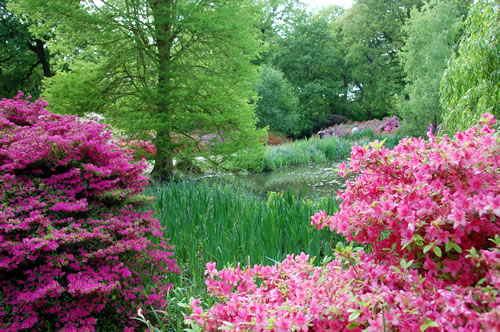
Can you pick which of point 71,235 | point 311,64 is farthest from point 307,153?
point 311,64

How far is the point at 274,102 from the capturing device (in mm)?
17625

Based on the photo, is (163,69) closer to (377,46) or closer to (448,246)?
(448,246)

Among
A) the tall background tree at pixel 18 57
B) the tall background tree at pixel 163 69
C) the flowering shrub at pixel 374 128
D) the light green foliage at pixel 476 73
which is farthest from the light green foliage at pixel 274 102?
the light green foliage at pixel 476 73

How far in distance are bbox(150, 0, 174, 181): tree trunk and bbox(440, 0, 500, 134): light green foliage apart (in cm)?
424

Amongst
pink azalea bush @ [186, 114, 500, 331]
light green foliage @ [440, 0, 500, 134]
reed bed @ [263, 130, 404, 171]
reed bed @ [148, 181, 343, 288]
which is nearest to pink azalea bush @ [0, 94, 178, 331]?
reed bed @ [148, 181, 343, 288]

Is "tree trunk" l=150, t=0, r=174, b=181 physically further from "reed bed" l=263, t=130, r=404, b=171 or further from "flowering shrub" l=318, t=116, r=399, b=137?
"flowering shrub" l=318, t=116, r=399, b=137

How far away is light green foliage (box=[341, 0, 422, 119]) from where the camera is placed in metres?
21.7

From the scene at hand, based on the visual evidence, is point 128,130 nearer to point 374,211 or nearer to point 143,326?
point 143,326

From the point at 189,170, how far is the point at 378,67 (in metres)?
17.9

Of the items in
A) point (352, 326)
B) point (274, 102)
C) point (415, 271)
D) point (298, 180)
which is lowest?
point (298, 180)

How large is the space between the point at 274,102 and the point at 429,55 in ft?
23.5

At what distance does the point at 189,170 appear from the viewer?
845 centimetres

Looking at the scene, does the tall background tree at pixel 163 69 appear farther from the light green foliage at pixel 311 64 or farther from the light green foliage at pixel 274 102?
the light green foliage at pixel 311 64

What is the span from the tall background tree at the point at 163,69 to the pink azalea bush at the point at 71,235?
3469 mm
